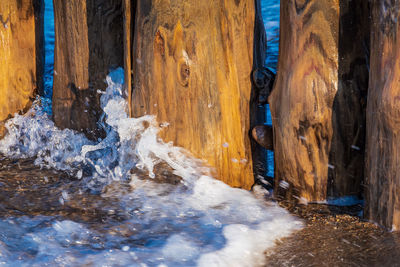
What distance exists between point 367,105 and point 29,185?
6.91 feet

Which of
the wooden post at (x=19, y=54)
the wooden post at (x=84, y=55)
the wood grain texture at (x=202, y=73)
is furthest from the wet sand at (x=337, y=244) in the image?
the wooden post at (x=19, y=54)

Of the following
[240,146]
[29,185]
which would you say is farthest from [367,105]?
[29,185]

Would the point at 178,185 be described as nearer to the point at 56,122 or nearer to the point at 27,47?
the point at 56,122

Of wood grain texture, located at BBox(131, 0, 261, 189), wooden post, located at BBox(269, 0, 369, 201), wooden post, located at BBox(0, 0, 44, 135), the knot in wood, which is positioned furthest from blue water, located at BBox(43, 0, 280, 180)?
wooden post, located at BBox(269, 0, 369, 201)

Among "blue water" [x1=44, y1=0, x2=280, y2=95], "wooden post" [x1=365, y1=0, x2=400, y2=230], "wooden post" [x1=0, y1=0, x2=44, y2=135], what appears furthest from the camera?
"blue water" [x1=44, y1=0, x2=280, y2=95]

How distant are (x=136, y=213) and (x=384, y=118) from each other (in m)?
1.37

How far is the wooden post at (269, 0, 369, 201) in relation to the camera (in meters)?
2.44

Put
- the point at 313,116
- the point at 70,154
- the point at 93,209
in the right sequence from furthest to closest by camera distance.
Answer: the point at 70,154 < the point at 93,209 < the point at 313,116

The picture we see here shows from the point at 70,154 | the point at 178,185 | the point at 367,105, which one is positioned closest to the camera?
the point at 367,105

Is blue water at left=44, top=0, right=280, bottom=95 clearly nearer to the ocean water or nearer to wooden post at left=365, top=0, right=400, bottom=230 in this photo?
the ocean water

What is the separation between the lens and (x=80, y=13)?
10.8 ft

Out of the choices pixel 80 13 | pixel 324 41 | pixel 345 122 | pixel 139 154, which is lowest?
pixel 139 154

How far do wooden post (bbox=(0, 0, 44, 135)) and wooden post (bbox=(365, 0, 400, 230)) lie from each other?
2.58 m

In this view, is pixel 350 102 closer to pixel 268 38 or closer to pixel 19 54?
pixel 19 54
